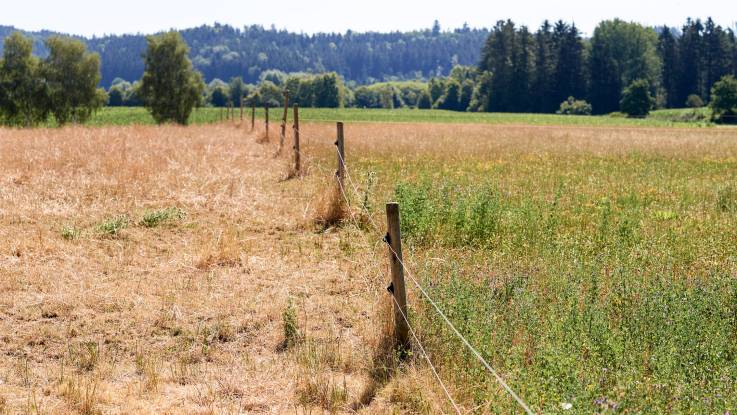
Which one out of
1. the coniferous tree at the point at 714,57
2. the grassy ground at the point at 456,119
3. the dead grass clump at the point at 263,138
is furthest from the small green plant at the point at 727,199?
the coniferous tree at the point at 714,57

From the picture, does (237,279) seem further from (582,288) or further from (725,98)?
(725,98)

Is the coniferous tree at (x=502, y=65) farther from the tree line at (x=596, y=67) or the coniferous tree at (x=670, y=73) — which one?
the coniferous tree at (x=670, y=73)

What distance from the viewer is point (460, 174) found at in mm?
17203

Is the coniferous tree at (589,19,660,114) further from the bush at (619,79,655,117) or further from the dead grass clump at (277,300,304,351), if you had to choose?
the dead grass clump at (277,300,304,351)

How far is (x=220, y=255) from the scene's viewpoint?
8922mm

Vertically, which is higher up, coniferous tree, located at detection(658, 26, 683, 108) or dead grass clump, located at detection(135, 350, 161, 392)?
coniferous tree, located at detection(658, 26, 683, 108)

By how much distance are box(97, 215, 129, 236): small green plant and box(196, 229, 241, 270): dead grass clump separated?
213 cm

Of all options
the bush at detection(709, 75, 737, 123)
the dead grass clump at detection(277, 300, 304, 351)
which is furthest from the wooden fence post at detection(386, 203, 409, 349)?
the bush at detection(709, 75, 737, 123)

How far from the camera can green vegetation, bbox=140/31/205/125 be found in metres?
50.5

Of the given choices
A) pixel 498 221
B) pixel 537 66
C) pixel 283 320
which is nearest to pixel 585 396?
pixel 283 320

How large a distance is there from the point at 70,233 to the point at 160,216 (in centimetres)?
168

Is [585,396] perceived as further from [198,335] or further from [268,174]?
[268,174]

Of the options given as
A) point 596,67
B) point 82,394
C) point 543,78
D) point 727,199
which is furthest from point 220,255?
point 596,67

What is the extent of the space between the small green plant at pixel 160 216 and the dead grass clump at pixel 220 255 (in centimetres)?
234
